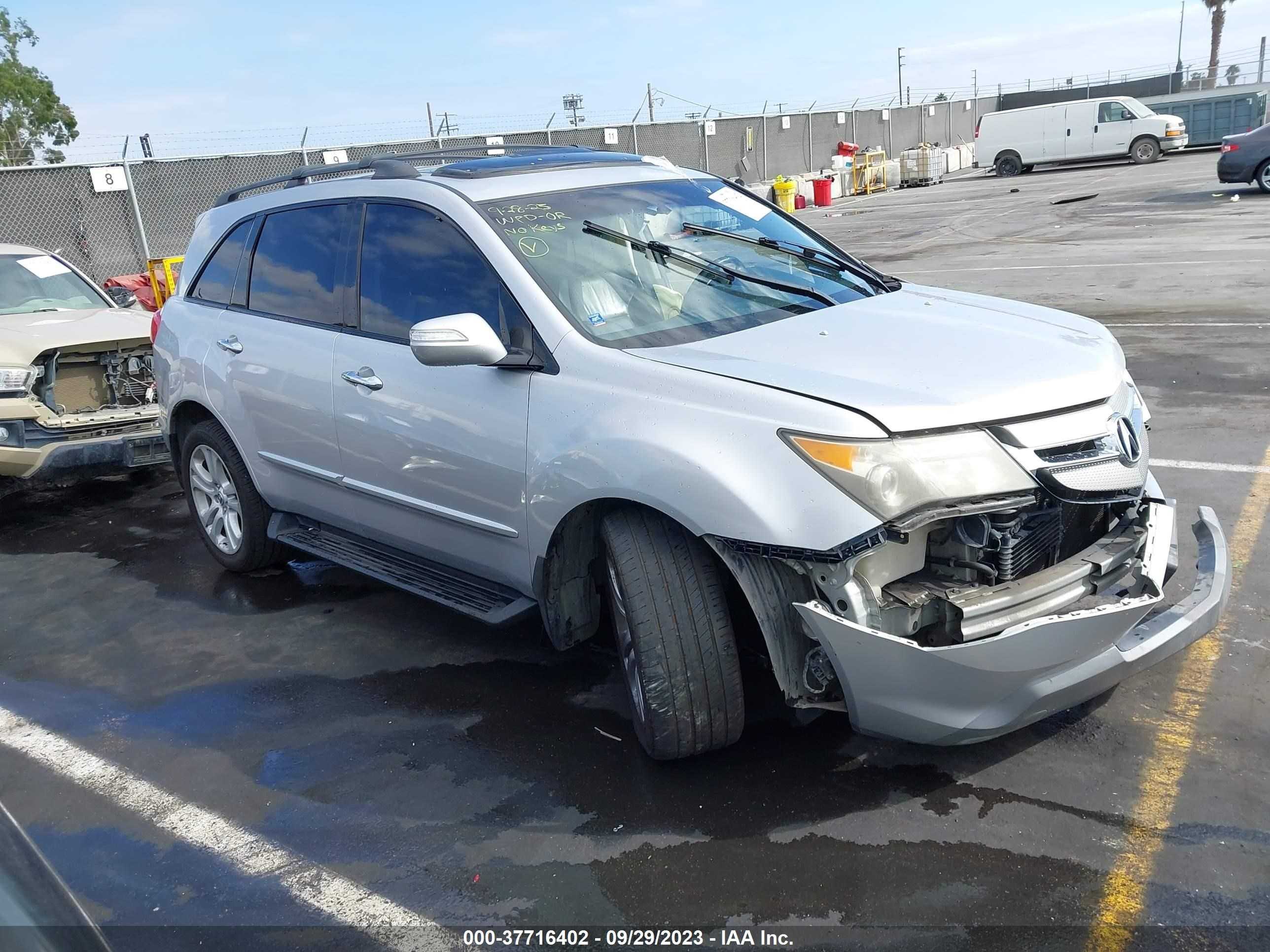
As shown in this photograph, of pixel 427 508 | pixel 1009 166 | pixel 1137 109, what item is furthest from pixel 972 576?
pixel 1009 166

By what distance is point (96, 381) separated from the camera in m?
7.28

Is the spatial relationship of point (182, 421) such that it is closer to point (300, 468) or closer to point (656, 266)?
point (300, 468)

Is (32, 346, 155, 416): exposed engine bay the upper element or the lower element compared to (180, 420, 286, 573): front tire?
upper

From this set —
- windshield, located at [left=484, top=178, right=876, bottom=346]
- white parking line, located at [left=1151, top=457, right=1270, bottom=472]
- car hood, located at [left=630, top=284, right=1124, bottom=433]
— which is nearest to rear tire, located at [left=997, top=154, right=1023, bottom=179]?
white parking line, located at [left=1151, top=457, right=1270, bottom=472]

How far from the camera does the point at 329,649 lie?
4562 millimetres

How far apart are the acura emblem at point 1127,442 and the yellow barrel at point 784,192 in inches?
996

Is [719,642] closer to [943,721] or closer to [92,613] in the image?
[943,721]

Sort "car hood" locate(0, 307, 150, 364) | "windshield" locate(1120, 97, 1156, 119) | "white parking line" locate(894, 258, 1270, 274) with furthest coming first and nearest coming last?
"windshield" locate(1120, 97, 1156, 119) < "white parking line" locate(894, 258, 1270, 274) < "car hood" locate(0, 307, 150, 364)

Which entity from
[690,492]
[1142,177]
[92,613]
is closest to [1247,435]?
[690,492]

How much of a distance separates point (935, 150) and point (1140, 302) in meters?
26.7

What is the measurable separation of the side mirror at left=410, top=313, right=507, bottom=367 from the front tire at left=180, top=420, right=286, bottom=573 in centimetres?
207

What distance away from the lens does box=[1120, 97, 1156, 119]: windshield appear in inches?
1184

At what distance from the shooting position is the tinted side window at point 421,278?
12.3 ft

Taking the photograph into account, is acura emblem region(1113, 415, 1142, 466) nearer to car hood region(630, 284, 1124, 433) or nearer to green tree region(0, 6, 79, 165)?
car hood region(630, 284, 1124, 433)
